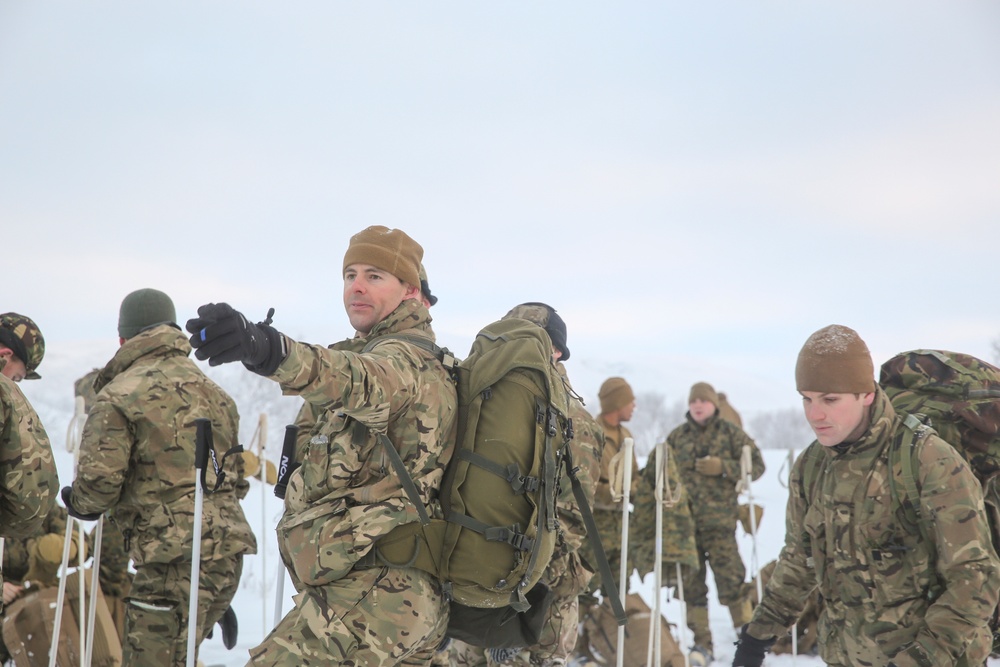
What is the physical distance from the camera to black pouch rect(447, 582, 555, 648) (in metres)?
2.91

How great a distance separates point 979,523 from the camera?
2.83 meters

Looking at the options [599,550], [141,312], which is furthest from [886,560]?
[141,312]

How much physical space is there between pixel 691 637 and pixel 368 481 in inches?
276

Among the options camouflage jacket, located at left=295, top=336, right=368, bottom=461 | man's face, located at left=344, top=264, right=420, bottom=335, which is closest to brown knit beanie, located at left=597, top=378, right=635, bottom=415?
camouflage jacket, located at left=295, top=336, right=368, bottom=461

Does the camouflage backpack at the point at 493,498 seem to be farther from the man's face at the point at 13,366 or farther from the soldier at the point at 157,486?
the man's face at the point at 13,366

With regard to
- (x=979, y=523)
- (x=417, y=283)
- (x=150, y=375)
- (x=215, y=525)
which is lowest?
(x=215, y=525)

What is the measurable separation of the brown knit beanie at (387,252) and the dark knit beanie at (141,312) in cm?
199

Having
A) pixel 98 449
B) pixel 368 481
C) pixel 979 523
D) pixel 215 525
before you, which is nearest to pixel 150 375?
pixel 98 449

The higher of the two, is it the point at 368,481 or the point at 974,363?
the point at 974,363

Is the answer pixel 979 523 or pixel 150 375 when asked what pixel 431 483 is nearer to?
pixel 979 523

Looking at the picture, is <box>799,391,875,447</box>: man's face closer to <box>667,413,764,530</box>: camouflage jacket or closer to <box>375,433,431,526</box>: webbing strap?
<box>375,433,431,526</box>: webbing strap

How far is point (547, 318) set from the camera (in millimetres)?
4719

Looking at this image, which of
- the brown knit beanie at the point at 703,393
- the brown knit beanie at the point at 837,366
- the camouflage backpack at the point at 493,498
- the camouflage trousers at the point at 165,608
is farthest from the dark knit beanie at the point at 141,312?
the brown knit beanie at the point at 703,393

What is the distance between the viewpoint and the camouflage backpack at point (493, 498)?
8.91 ft
